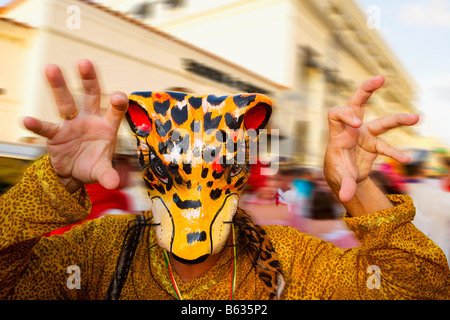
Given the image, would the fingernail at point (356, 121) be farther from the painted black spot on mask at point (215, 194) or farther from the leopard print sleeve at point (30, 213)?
the leopard print sleeve at point (30, 213)

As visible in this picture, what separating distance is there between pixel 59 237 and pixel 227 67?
19.3ft

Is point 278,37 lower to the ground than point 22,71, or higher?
higher

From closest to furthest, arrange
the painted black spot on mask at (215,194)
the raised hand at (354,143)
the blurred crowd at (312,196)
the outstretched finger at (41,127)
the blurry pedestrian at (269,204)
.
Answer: the outstretched finger at (41,127) → the raised hand at (354,143) → the painted black spot on mask at (215,194) → the blurred crowd at (312,196) → the blurry pedestrian at (269,204)

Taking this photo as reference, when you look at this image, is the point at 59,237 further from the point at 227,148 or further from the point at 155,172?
the point at 227,148

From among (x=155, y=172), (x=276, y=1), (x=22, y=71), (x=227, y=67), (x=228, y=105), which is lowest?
(x=155, y=172)

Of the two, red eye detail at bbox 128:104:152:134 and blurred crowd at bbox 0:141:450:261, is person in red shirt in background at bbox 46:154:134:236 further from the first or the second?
red eye detail at bbox 128:104:152:134

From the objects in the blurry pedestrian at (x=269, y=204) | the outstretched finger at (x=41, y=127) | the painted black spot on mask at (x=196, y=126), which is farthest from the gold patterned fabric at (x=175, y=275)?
the blurry pedestrian at (x=269, y=204)

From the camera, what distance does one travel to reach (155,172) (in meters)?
1.24

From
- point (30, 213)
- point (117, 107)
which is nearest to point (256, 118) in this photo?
point (117, 107)

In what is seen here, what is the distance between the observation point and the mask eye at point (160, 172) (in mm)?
1225

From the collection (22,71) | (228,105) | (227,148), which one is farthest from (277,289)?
(22,71)

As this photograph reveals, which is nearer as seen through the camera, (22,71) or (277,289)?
(277,289)

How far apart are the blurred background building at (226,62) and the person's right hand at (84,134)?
221 cm

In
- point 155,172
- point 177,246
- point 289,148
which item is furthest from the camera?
point 289,148
